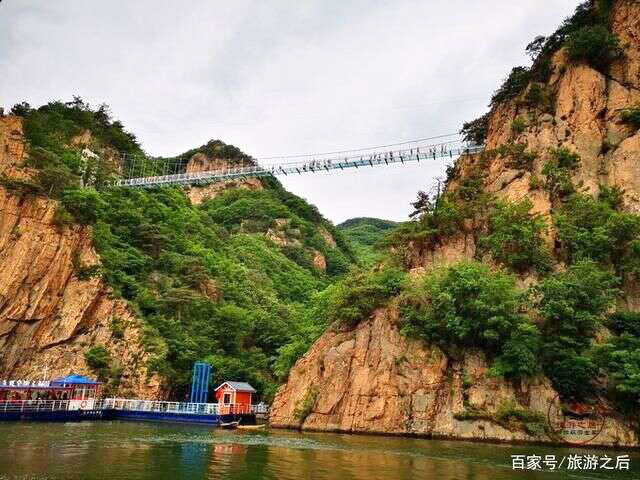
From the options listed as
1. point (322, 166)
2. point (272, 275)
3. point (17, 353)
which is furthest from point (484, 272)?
point (272, 275)

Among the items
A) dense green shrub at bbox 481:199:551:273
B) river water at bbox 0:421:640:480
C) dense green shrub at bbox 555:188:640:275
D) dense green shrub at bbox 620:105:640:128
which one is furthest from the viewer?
dense green shrub at bbox 620:105:640:128

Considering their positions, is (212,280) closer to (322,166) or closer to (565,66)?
(322,166)

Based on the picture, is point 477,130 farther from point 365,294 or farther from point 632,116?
point 365,294

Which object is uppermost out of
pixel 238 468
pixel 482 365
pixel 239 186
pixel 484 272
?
pixel 239 186

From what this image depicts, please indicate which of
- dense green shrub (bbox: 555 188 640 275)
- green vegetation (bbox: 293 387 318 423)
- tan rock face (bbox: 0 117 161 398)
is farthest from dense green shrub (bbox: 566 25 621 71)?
tan rock face (bbox: 0 117 161 398)

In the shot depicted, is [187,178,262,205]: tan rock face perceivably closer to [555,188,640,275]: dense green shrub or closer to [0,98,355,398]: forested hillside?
[0,98,355,398]: forested hillside

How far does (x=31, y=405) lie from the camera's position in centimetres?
3334

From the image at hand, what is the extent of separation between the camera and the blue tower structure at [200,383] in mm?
37844

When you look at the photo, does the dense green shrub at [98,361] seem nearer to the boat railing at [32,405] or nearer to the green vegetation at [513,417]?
the boat railing at [32,405]

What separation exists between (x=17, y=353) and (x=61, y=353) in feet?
9.87

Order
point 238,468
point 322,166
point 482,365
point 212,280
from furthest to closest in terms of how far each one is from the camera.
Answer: point 212,280, point 322,166, point 482,365, point 238,468

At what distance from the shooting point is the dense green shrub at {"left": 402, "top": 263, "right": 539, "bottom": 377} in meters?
28.6

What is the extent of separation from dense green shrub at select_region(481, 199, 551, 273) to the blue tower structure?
2038 centimetres

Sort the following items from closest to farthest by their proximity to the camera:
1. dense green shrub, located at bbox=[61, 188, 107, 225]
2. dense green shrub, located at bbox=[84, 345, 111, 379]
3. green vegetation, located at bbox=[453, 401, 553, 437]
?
green vegetation, located at bbox=[453, 401, 553, 437], dense green shrub, located at bbox=[84, 345, 111, 379], dense green shrub, located at bbox=[61, 188, 107, 225]
